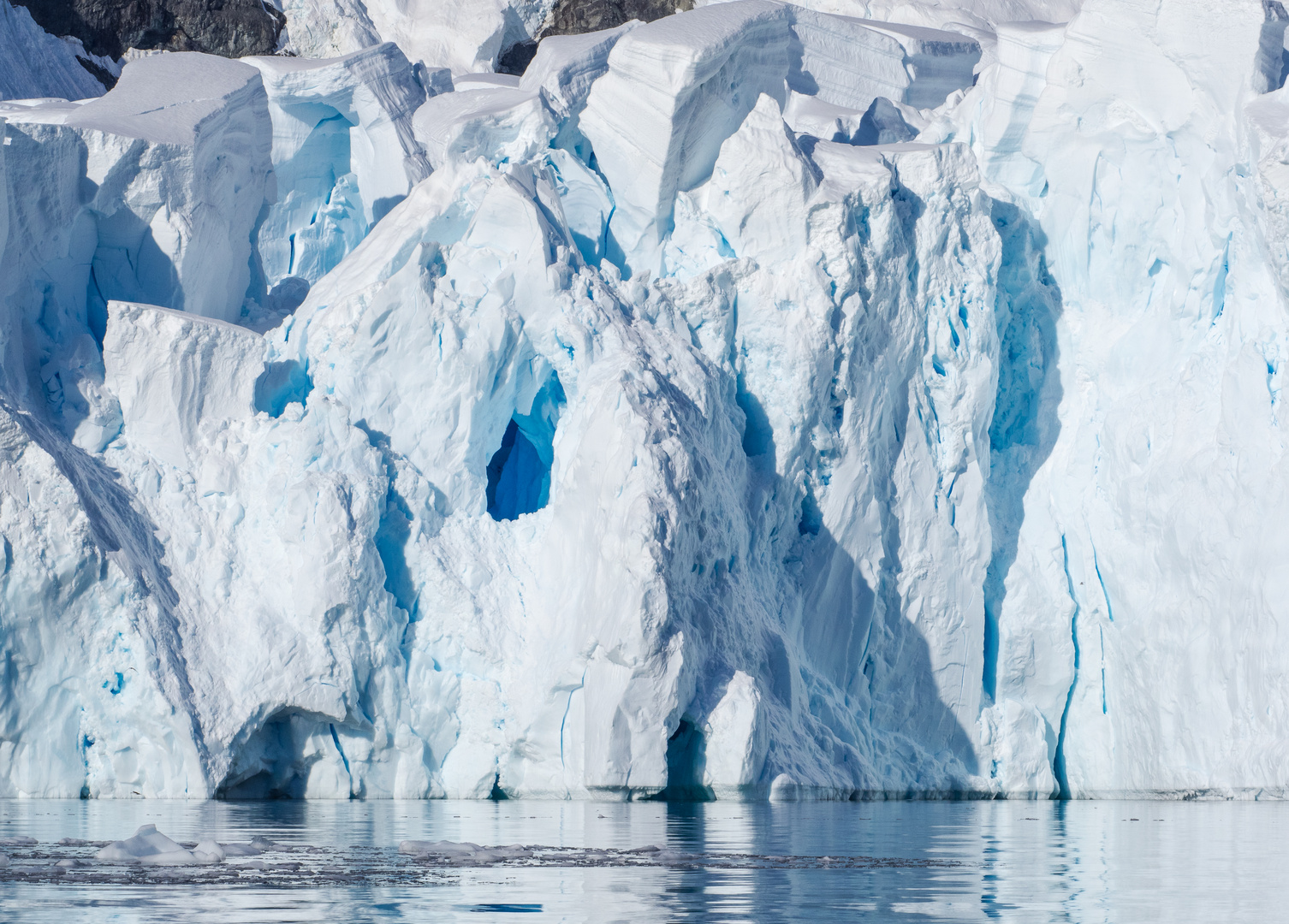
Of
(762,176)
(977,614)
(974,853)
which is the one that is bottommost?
(974,853)

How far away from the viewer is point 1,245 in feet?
57.0

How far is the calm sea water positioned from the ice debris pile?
257 centimetres

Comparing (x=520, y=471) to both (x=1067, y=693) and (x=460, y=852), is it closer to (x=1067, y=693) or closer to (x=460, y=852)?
(x=1067, y=693)

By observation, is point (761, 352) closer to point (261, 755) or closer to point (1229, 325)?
point (1229, 325)

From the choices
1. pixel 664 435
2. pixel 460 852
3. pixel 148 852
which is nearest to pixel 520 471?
pixel 664 435

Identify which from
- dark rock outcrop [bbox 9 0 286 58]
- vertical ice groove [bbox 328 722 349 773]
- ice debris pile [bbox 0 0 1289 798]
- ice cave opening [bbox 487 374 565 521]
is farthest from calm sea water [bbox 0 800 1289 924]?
dark rock outcrop [bbox 9 0 286 58]

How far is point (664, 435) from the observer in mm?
16797

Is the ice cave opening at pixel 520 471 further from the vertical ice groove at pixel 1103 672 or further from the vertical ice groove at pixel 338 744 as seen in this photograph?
the vertical ice groove at pixel 1103 672

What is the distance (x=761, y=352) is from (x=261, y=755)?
292 inches

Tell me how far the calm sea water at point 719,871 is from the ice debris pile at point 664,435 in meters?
2.57

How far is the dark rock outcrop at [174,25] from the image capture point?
28438mm

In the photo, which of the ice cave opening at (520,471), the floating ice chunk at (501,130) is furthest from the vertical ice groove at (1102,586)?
the floating ice chunk at (501,130)

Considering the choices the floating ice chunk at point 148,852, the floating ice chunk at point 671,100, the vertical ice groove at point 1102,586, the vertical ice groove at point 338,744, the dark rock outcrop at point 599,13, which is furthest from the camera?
the dark rock outcrop at point 599,13

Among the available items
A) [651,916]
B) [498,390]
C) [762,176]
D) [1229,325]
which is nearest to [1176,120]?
[1229,325]
